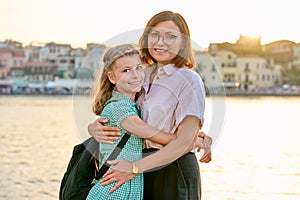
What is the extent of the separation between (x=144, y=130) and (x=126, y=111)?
0.20 feet

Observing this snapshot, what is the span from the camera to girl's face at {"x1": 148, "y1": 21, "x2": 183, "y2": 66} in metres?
1.87

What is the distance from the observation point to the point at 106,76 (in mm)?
1887

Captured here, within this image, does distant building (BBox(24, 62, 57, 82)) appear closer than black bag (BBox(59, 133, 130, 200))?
No

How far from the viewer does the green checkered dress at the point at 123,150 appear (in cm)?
184

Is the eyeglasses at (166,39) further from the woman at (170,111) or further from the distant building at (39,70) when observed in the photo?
the distant building at (39,70)

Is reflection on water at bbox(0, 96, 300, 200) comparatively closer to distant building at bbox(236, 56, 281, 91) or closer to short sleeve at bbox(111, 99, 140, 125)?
short sleeve at bbox(111, 99, 140, 125)

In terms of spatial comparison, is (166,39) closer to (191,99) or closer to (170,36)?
(170,36)

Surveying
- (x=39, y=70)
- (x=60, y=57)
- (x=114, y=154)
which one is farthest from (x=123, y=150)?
(x=39, y=70)

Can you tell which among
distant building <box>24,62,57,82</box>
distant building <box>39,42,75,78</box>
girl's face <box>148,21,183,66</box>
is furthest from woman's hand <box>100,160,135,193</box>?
distant building <box>24,62,57,82</box>

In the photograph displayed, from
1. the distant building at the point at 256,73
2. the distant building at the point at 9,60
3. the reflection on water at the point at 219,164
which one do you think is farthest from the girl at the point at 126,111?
the distant building at the point at 256,73

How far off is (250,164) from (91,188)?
45.8ft

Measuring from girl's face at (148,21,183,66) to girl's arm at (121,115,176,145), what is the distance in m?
0.17

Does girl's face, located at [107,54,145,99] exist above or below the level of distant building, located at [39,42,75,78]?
above

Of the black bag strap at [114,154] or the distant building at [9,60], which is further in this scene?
the distant building at [9,60]
